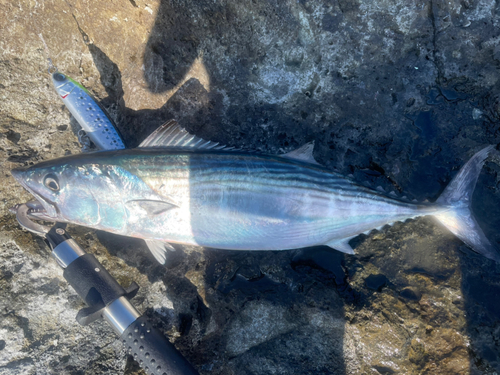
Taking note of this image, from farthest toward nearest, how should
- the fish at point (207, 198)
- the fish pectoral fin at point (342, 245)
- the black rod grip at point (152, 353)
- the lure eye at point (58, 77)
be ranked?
the fish pectoral fin at point (342, 245), the lure eye at point (58, 77), the fish at point (207, 198), the black rod grip at point (152, 353)

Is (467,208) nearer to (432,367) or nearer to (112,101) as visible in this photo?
(432,367)

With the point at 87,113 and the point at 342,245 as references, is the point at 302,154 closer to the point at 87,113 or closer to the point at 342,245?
the point at 342,245

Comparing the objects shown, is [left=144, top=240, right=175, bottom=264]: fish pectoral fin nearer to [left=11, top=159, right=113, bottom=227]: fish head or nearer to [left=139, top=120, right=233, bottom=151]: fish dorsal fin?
[left=11, top=159, right=113, bottom=227]: fish head

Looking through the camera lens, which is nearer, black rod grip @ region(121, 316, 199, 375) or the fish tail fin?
black rod grip @ region(121, 316, 199, 375)

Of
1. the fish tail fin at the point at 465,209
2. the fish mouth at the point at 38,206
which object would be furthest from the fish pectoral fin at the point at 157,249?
the fish tail fin at the point at 465,209

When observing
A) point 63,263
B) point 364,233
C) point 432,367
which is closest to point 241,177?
point 364,233

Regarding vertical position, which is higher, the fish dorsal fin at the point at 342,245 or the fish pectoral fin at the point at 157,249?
the fish pectoral fin at the point at 157,249

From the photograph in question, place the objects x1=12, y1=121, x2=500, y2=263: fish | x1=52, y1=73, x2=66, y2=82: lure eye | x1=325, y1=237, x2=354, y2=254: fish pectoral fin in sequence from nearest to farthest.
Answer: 1. x1=12, y1=121, x2=500, y2=263: fish
2. x1=52, y1=73, x2=66, y2=82: lure eye
3. x1=325, y1=237, x2=354, y2=254: fish pectoral fin

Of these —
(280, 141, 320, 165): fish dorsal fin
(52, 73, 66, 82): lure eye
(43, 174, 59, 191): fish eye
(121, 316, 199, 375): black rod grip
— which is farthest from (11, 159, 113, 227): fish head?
(280, 141, 320, 165): fish dorsal fin

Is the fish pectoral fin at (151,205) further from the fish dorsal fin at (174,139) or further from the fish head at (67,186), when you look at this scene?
the fish dorsal fin at (174,139)
